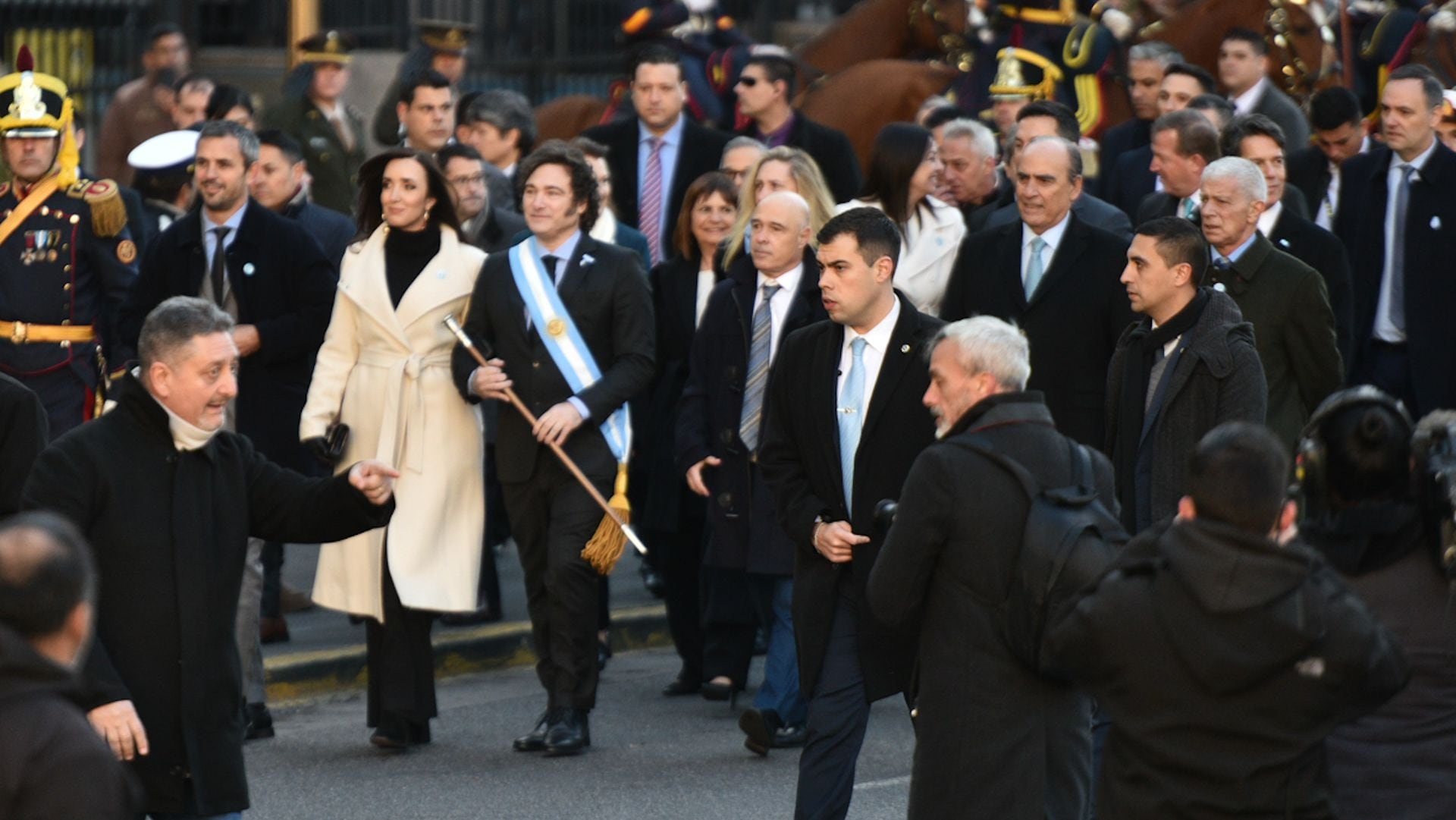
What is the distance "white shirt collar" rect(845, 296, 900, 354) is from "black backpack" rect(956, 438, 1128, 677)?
135cm

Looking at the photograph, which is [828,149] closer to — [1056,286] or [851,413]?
[1056,286]

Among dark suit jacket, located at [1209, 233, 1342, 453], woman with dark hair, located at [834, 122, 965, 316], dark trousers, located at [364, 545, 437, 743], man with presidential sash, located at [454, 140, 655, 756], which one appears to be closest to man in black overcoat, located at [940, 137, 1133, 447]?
dark suit jacket, located at [1209, 233, 1342, 453]

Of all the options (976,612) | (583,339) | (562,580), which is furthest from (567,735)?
(976,612)

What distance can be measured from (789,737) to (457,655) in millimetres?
2116

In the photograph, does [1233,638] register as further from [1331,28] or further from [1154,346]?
[1331,28]

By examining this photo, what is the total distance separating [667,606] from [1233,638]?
18.0ft

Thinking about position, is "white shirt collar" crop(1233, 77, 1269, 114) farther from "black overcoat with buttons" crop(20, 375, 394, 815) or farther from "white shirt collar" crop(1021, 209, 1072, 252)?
"black overcoat with buttons" crop(20, 375, 394, 815)

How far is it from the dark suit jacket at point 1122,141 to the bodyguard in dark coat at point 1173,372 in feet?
14.5

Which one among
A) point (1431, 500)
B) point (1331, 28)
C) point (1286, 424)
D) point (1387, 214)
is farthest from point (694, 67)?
point (1431, 500)

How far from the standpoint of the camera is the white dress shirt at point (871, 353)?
6988 millimetres

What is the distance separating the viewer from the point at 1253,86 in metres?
12.4

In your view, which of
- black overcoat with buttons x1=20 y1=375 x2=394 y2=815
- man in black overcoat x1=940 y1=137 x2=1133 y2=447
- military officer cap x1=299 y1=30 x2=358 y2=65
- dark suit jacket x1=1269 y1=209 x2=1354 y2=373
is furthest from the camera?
military officer cap x1=299 y1=30 x2=358 y2=65

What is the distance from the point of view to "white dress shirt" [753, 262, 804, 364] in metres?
8.68

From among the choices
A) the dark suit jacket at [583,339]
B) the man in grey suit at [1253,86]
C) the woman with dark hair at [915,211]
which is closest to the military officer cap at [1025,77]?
the man in grey suit at [1253,86]
